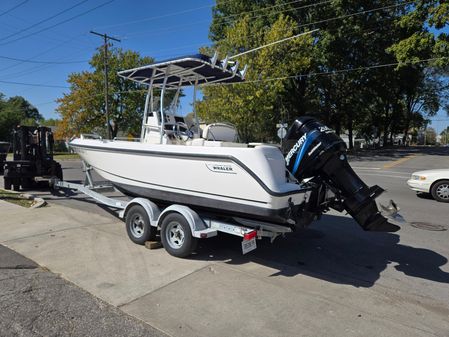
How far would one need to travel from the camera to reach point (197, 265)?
5031 mm

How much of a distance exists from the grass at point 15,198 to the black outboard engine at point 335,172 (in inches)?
295

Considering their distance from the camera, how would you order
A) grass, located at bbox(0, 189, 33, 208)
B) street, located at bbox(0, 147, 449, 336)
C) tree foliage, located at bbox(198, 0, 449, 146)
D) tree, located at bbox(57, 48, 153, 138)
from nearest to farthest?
street, located at bbox(0, 147, 449, 336)
grass, located at bbox(0, 189, 33, 208)
tree foliage, located at bbox(198, 0, 449, 146)
tree, located at bbox(57, 48, 153, 138)

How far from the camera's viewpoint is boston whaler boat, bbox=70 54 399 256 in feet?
14.9

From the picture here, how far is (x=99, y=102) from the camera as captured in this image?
38.1 m

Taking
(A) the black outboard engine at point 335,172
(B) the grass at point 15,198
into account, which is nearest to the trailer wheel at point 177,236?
(A) the black outboard engine at point 335,172

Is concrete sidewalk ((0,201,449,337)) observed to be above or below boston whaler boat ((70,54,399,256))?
below

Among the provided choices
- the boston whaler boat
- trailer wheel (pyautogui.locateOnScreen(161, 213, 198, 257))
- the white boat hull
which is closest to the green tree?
the boston whaler boat

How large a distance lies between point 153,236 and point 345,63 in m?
29.2

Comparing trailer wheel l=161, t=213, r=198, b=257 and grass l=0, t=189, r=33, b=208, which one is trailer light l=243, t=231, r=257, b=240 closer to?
trailer wheel l=161, t=213, r=198, b=257

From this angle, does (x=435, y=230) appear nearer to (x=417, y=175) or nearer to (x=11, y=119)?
(x=417, y=175)

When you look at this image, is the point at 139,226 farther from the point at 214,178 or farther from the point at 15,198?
the point at 15,198

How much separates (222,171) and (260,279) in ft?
4.90

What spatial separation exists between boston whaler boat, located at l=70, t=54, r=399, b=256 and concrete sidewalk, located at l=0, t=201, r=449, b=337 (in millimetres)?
627

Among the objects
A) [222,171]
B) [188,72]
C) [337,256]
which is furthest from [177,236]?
[188,72]
